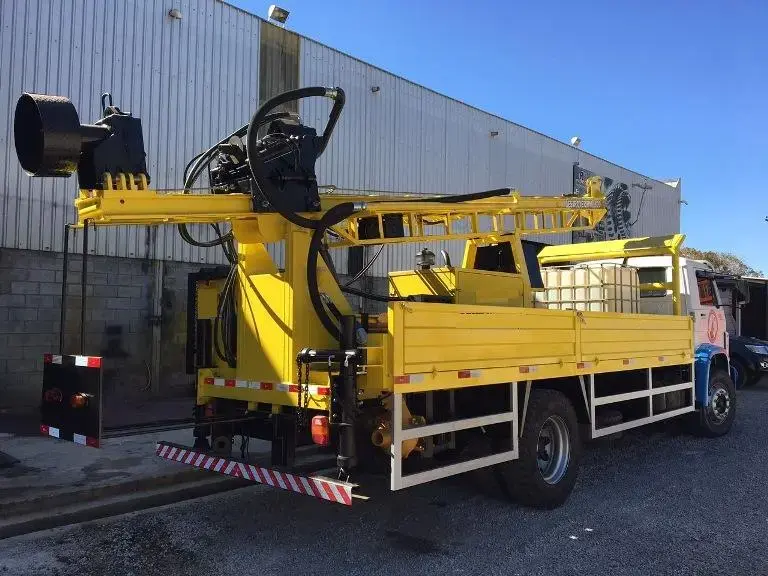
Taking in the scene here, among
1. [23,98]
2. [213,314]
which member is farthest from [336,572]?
[23,98]

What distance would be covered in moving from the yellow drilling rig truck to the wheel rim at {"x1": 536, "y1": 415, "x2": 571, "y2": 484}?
0.06 feet

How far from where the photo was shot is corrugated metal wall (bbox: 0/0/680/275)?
33.9ft

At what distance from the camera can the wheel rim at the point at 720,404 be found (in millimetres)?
8938

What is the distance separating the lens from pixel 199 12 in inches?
495

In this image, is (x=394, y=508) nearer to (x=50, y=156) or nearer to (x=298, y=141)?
(x=298, y=141)

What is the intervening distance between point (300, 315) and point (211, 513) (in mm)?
2054

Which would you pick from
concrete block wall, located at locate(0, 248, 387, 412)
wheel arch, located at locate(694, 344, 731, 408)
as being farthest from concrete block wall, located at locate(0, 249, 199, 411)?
wheel arch, located at locate(694, 344, 731, 408)

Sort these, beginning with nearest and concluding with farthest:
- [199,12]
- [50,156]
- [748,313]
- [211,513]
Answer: [50,156], [211,513], [199,12], [748,313]

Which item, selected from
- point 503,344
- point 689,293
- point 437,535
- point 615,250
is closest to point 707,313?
point 689,293

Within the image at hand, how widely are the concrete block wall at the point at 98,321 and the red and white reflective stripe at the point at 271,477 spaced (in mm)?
5765

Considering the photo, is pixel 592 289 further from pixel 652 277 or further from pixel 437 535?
pixel 437 535

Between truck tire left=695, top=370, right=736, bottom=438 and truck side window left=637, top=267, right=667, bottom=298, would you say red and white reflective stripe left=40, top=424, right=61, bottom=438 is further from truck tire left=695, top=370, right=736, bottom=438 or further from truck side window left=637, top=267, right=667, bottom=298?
truck tire left=695, top=370, right=736, bottom=438

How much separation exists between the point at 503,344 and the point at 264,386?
1.98 meters

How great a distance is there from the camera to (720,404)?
360 inches
